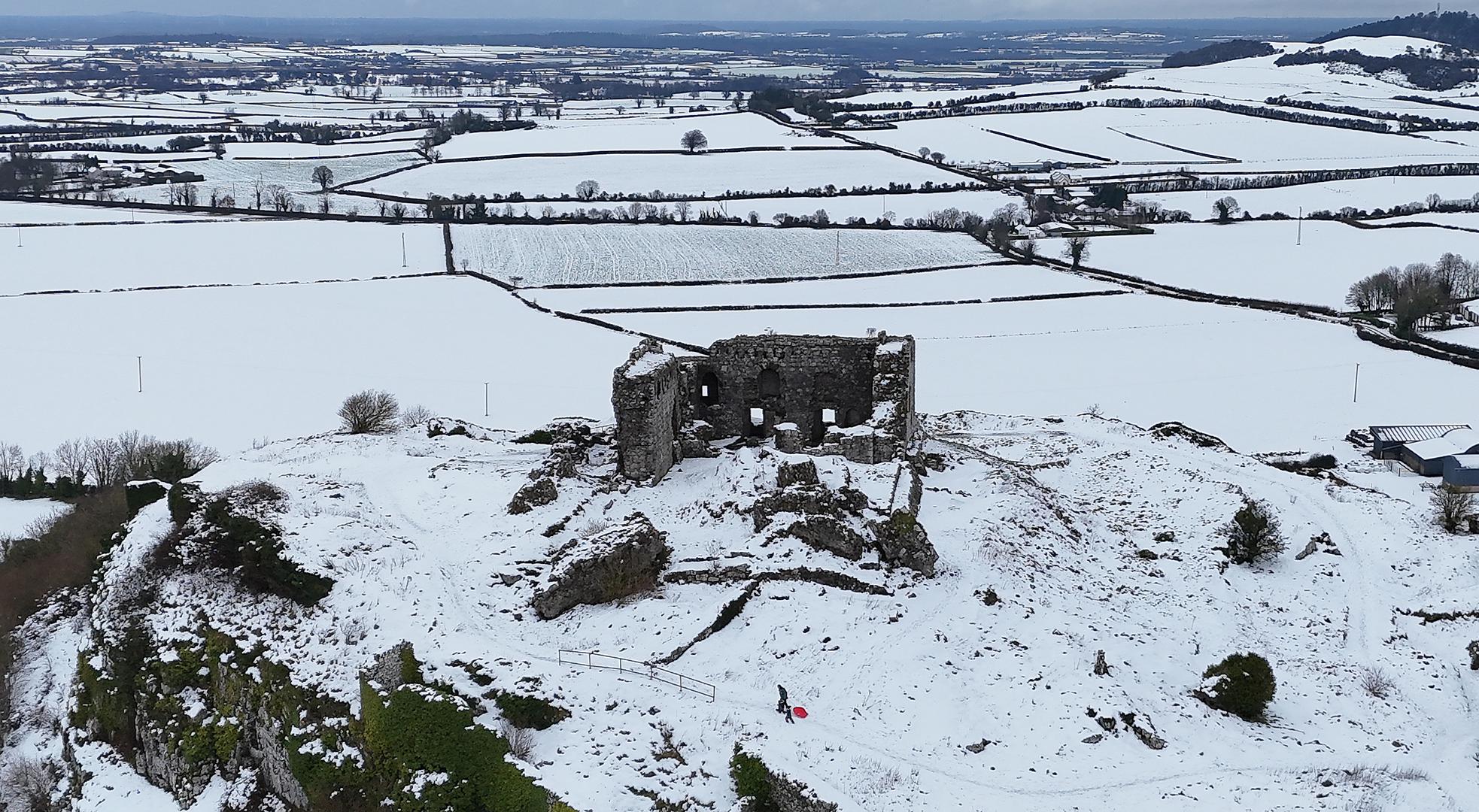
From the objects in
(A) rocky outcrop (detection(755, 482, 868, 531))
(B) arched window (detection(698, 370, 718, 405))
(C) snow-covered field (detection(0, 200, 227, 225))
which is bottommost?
(A) rocky outcrop (detection(755, 482, 868, 531))

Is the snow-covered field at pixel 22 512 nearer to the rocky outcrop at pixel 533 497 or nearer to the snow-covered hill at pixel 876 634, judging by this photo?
the snow-covered hill at pixel 876 634

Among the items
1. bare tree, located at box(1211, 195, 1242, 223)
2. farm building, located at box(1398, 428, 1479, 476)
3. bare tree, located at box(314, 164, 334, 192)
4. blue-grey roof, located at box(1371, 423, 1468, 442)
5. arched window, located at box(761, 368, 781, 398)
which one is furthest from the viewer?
bare tree, located at box(314, 164, 334, 192)

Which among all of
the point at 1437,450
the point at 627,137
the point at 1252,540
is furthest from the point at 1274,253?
the point at 627,137

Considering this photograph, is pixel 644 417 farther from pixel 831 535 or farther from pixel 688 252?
pixel 688 252

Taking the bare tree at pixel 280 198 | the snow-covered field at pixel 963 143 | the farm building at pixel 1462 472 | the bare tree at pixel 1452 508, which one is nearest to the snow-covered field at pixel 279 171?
the bare tree at pixel 280 198

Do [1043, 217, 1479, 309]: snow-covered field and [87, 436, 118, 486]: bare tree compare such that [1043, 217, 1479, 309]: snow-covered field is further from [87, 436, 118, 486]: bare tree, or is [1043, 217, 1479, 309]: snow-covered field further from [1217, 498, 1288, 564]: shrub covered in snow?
[87, 436, 118, 486]: bare tree

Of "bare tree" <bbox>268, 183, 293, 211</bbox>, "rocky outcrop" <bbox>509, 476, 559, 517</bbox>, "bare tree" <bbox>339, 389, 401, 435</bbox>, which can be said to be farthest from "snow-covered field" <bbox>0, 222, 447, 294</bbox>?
"rocky outcrop" <bbox>509, 476, 559, 517</bbox>
